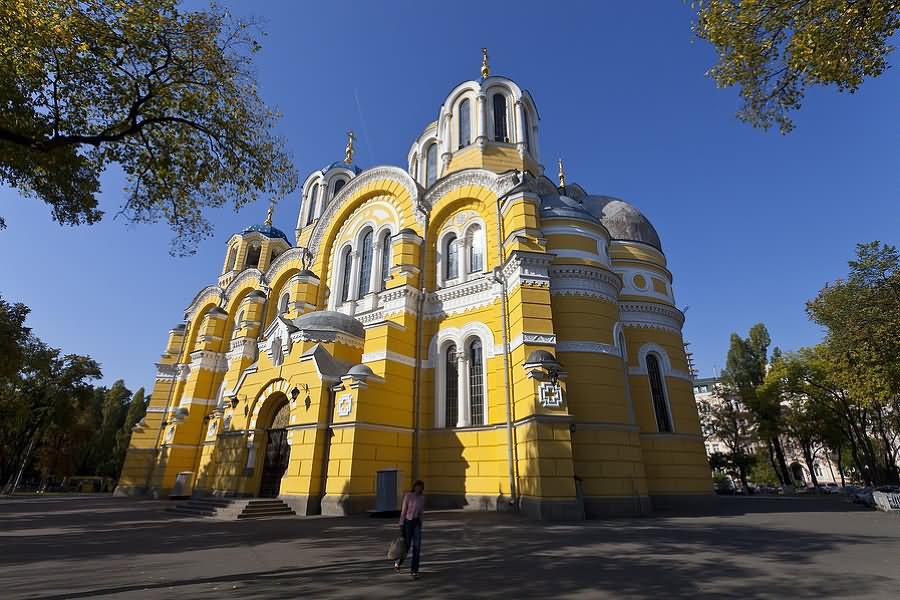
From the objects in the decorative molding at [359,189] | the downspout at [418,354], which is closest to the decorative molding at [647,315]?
the downspout at [418,354]

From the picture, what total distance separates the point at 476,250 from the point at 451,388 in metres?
5.79

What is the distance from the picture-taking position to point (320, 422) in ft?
49.7

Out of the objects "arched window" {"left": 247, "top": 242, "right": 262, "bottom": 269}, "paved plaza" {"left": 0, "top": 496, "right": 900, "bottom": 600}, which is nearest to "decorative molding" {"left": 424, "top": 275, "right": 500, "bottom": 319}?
"paved plaza" {"left": 0, "top": 496, "right": 900, "bottom": 600}

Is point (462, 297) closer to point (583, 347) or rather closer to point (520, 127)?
point (583, 347)

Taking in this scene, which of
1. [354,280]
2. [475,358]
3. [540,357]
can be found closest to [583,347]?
[540,357]

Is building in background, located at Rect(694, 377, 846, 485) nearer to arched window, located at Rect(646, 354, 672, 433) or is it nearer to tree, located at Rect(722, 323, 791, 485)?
tree, located at Rect(722, 323, 791, 485)

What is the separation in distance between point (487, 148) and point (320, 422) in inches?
578

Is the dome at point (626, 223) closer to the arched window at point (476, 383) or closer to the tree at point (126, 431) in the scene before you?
the arched window at point (476, 383)

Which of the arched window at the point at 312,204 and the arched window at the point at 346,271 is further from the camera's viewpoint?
the arched window at the point at 312,204

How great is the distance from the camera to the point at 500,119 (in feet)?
76.6

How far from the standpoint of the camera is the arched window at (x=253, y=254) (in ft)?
110

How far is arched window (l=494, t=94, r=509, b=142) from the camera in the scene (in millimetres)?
22875

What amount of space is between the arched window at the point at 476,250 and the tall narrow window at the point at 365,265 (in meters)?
5.23

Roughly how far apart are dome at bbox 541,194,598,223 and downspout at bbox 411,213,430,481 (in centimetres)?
529
